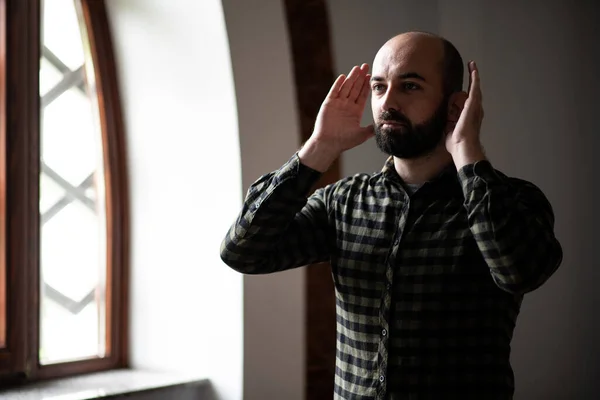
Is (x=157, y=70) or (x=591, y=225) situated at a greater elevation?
(x=157, y=70)

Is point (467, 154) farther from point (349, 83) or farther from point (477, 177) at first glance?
point (349, 83)

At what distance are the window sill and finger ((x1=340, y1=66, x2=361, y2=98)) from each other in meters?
1.16

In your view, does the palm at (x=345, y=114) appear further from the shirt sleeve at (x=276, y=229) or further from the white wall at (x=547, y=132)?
the white wall at (x=547, y=132)

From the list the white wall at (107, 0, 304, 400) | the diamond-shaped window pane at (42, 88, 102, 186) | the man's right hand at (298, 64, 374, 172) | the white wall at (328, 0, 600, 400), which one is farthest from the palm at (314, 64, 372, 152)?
the diamond-shaped window pane at (42, 88, 102, 186)

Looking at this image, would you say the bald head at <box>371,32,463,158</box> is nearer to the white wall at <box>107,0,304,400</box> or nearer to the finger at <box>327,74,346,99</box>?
the finger at <box>327,74,346,99</box>

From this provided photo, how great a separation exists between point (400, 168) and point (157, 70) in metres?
1.25

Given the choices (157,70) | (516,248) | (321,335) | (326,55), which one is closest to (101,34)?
(157,70)

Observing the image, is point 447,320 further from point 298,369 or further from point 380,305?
point 298,369

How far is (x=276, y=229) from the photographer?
173 cm

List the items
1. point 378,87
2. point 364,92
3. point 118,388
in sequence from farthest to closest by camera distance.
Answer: point 118,388
point 364,92
point 378,87

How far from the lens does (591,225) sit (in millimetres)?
2957

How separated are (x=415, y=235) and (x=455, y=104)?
1.00ft

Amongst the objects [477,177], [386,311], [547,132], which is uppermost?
[547,132]

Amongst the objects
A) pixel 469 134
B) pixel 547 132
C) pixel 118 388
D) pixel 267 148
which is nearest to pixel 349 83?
pixel 469 134
